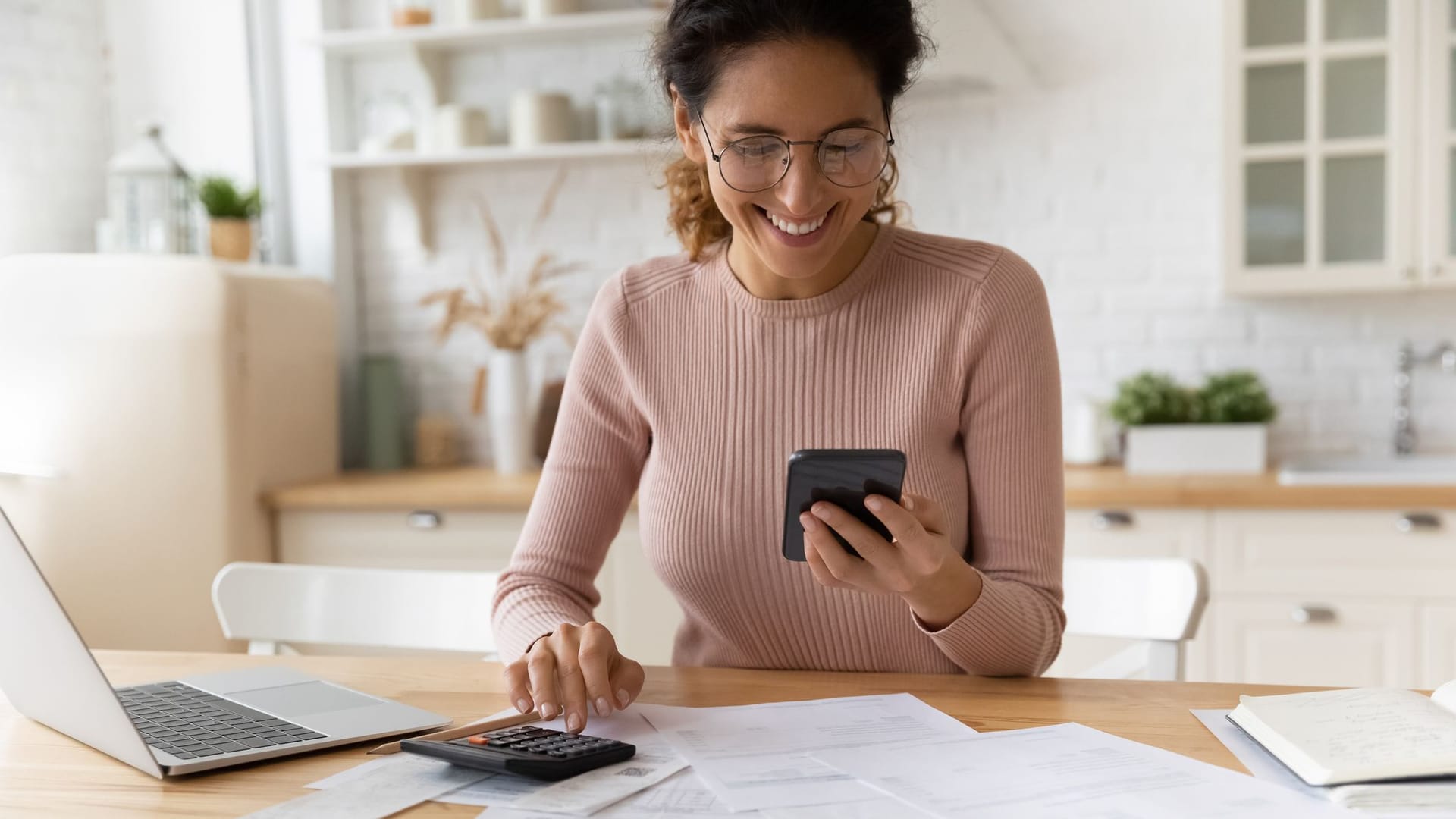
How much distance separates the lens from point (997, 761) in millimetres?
978

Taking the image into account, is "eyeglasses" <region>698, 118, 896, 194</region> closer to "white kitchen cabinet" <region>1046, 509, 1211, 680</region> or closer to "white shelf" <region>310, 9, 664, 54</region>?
"white kitchen cabinet" <region>1046, 509, 1211, 680</region>

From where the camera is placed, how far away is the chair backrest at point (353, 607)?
1652 millimetres

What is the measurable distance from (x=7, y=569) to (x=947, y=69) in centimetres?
250

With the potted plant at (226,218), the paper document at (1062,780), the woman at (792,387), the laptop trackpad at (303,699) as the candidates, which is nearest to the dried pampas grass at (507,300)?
the potted plant at (226,218)

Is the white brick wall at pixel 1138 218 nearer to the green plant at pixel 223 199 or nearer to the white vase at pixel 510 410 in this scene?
the white vase at pixel 510 410

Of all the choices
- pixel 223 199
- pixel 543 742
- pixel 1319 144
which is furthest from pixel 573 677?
pixel 223 199

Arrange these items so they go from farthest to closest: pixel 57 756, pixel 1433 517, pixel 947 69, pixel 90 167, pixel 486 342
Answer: pixel 486 342 → pixel 90 167 → pixel 947 69 → pixel 1433 517 → pixel 57 756

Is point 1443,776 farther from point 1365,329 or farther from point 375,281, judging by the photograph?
point 375,281

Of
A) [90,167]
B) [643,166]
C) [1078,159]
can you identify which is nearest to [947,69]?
[1078,159]

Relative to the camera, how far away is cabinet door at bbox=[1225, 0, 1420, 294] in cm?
279

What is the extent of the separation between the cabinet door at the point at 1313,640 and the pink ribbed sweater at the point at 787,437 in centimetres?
142

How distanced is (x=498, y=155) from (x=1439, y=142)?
7.15 feet

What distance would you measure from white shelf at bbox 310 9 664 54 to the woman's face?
1837 millimetres

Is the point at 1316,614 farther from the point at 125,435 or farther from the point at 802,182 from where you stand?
the point at 125,435
